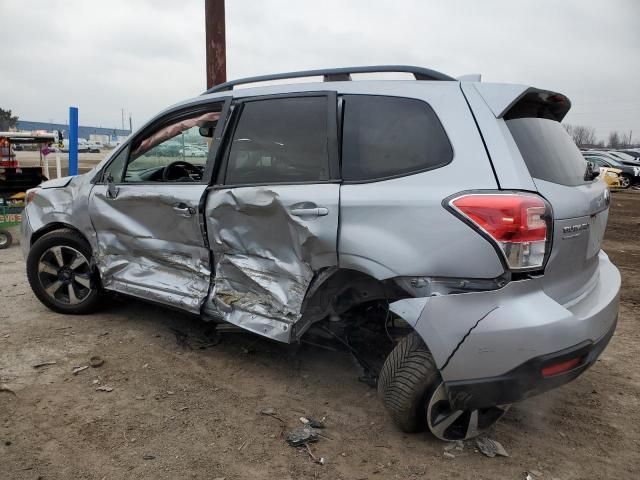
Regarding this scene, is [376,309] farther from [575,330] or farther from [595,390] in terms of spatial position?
[595,390]

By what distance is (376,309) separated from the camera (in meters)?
2.96

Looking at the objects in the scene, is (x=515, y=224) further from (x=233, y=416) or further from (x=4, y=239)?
(x=4, y=239)

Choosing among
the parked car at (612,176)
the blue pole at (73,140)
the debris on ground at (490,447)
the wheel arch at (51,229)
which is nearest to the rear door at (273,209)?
the debris on ground at (490,447)

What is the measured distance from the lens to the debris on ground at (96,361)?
3.42 m

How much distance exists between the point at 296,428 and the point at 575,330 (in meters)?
1.48

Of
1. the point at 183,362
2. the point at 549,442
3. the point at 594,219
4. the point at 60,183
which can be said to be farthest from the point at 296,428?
the point at 60,183

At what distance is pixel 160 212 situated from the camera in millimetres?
3500

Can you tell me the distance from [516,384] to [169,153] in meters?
2.90

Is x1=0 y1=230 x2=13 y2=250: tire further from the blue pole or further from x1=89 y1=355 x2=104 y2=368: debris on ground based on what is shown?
x1=89 y1=355 x2=104 y2=368: debris on ground

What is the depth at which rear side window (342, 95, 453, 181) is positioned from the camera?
2.45m

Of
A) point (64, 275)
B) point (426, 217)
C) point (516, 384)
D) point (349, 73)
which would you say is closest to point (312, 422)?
point (516, 384)

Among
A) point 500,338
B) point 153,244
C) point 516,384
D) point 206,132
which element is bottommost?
point 516,384

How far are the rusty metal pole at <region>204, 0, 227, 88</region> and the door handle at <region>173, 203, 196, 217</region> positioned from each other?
12.1 ft

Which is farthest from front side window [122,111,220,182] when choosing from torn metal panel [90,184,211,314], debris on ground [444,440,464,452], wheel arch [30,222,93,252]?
debris on ground [444,440,464,452]
